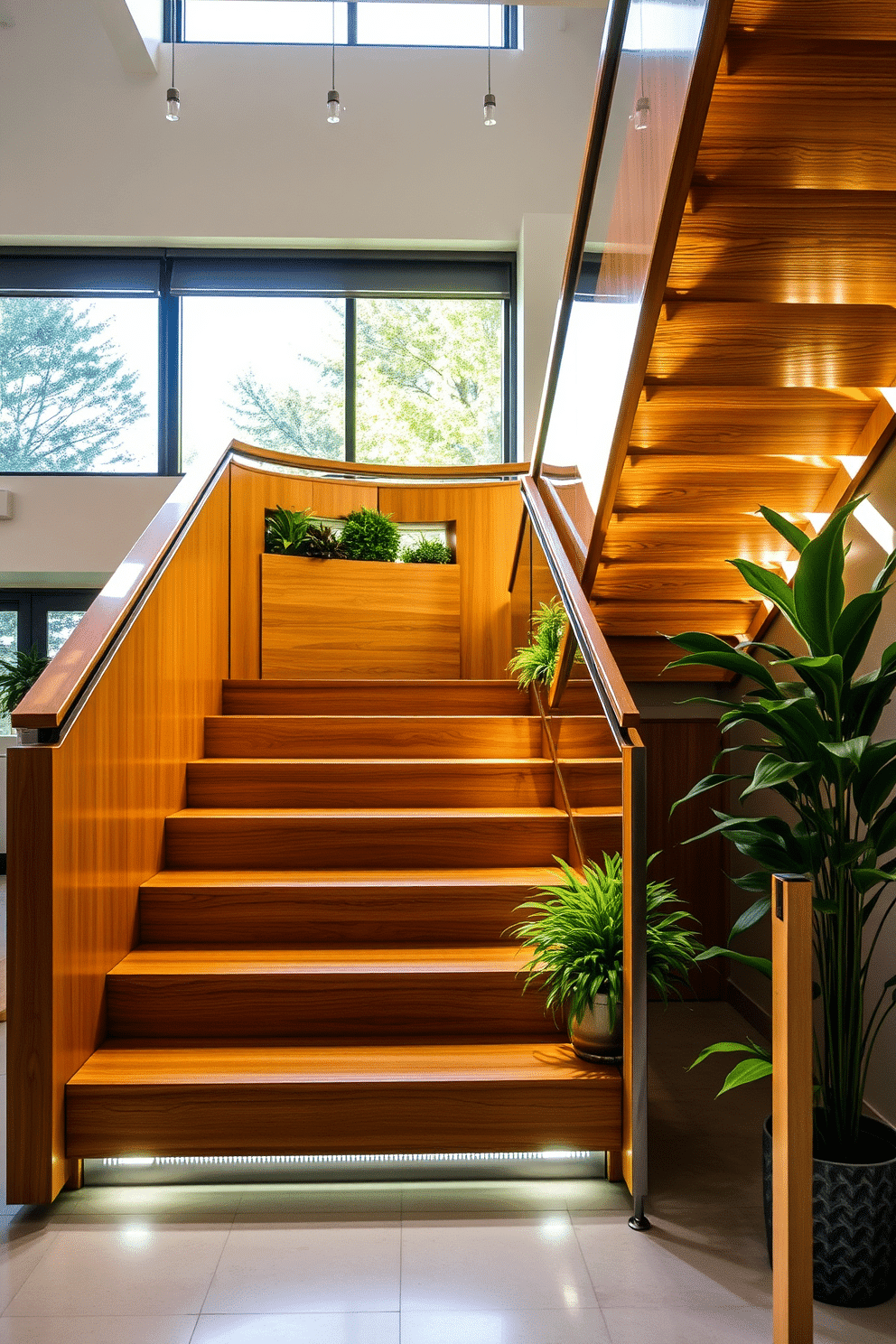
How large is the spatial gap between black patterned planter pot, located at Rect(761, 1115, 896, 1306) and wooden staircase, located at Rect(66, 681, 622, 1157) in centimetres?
57

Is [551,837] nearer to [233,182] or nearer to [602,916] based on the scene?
[602,916]

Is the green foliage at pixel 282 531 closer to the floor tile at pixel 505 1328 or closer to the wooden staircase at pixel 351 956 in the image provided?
the wooden staircase at pixel 351 956

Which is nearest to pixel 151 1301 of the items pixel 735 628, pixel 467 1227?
pixel 467 1227

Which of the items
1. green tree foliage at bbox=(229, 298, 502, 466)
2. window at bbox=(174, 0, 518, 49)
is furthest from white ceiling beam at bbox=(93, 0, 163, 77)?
green tree foliage at bbox=(229, 298, 502, 466)

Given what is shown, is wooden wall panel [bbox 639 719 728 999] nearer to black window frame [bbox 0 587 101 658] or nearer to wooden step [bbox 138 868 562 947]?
wooden step [bbox 138 868 562 947]

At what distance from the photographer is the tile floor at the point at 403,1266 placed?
6.70 ft

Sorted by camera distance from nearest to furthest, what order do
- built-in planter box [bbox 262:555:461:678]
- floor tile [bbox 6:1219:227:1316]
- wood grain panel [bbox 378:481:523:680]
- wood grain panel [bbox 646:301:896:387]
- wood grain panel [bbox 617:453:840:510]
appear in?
1. floor tile [bbox 6:1219:227:1316]
2. wood grain panel [bbox 646:301:896:387]
3. wood grain panel [bbox 617:453:840:510]
4. built-in planter box [bbox 262:555:461:678]
5. wood grain panel [bbox 378:481:523:680]

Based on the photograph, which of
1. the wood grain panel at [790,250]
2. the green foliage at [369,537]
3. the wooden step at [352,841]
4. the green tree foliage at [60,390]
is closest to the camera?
the wood grain panel at [790,250]

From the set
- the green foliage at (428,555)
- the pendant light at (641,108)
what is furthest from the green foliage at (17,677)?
the pendant light at (641,108)

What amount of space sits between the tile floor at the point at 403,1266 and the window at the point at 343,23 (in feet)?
26.8

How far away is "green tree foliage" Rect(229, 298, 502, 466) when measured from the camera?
793 cm

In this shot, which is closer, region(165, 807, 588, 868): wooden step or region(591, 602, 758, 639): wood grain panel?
region(165, 807, 588, 868): wooden step

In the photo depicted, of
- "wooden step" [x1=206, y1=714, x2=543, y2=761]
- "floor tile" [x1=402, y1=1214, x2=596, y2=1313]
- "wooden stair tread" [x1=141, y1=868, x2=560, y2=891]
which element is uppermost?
"wooden step" [x1=206, y1=714, x2=543, y2=761]

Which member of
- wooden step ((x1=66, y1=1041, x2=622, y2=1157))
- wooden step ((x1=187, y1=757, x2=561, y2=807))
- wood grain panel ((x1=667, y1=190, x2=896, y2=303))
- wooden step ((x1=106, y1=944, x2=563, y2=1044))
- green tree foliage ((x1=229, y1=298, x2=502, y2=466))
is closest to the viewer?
wood grain panel ((x1=667, y1=190, x2=896, y2=303))
